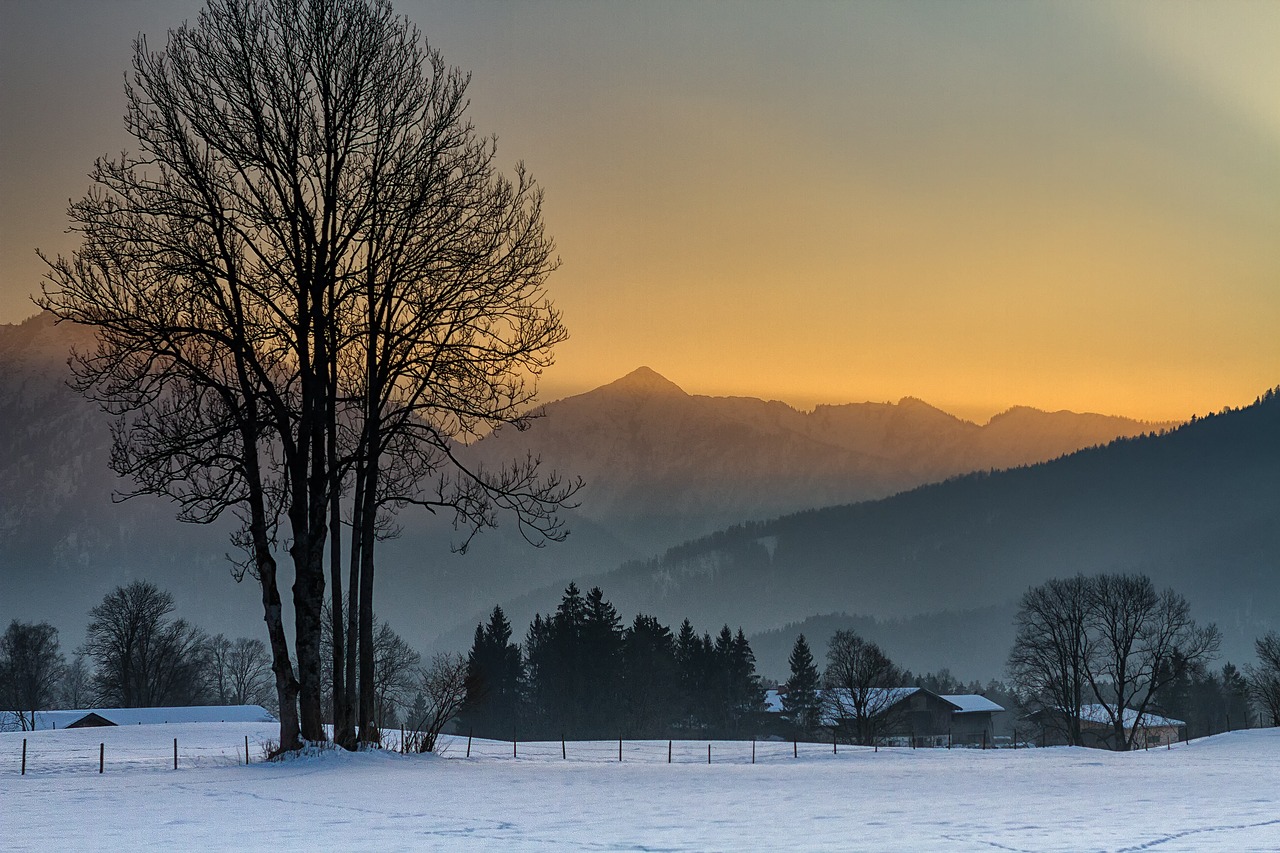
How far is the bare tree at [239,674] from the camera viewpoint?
14590 cm

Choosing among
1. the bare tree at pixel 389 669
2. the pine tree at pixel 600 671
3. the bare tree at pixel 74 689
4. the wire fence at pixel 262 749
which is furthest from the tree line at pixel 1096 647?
the bare tree at pixel 74 689

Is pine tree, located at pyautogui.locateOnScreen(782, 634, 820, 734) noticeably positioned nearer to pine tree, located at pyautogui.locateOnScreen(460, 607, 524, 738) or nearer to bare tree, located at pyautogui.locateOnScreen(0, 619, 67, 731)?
pine tree, located at pyautogui.locateOnScreen(460, 607, 524, 738)

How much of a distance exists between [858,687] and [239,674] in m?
87.3

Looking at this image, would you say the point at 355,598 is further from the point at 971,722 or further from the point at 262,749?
the point at 971,722

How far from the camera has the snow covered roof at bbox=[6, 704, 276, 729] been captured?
279 feet

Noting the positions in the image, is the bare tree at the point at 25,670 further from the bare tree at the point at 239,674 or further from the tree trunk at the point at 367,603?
the tree trunk at the point at 367,603

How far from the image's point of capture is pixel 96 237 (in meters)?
25.5

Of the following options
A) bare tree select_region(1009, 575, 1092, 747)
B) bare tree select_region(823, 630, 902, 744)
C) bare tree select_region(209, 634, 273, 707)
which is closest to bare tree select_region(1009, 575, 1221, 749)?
bare tree select_region(1009, 575, 1092, 747)

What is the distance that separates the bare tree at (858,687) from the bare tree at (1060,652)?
11613mm

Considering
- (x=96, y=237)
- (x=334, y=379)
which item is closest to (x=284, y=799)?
(x=334, y=379)

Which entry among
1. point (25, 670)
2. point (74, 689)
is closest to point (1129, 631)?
point (25, 670)

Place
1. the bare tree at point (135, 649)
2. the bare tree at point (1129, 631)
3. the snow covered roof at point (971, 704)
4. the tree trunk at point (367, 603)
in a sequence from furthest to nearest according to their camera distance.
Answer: the snow covered roof at point (971, 704) < the bare tree at point (135, 649) < the bare tree at point (1129, 631) < the tree trunk at point (367, 603)

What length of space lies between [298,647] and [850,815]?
1342cm

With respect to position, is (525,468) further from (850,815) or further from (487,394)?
(850,815)
